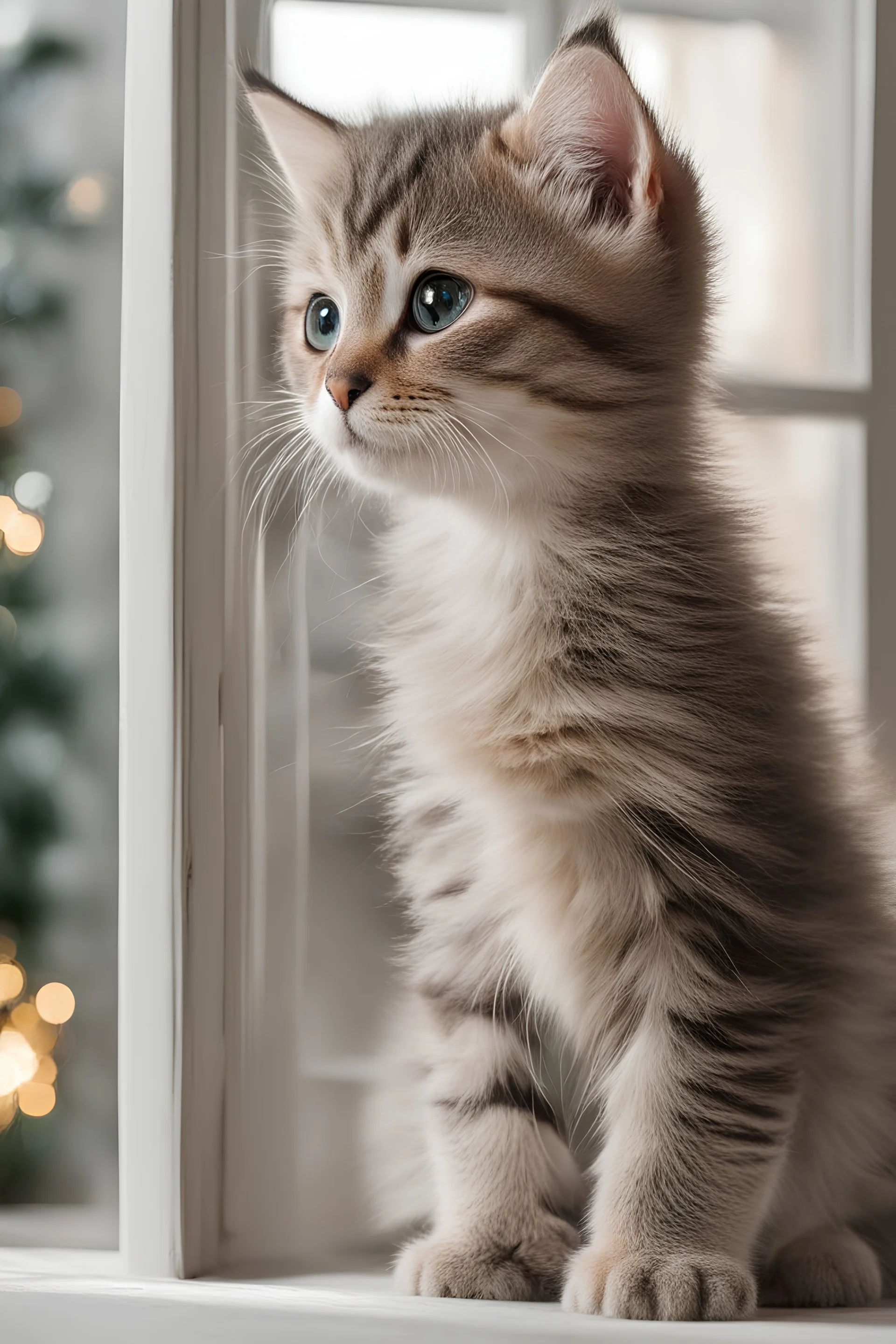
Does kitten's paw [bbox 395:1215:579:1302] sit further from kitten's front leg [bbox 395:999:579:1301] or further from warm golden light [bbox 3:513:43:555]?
warm golden light [bbox 3:513:43:555]

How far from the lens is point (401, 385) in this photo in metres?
0.82

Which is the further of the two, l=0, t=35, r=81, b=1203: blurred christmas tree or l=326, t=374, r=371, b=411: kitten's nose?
l=0, t=35, r=81, b=1203: blurred christmas tree

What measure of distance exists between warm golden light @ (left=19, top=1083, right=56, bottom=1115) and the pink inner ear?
1.07 metres

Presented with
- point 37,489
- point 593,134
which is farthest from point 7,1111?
point 593,134

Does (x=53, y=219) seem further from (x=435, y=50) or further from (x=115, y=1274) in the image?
(x=115, y=1274)

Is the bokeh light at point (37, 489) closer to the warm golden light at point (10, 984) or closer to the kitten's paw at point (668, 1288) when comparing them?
the warm golden light at point (10, 984)

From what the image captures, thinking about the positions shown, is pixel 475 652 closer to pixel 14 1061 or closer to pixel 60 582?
pixel 60 582

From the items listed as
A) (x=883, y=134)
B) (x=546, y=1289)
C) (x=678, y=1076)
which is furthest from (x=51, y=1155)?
(x=883, y=134)

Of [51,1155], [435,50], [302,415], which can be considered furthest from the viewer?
[51,1155]

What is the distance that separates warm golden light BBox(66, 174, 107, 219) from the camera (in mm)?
1251

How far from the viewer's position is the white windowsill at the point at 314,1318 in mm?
736

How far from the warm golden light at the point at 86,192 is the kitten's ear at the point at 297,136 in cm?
30

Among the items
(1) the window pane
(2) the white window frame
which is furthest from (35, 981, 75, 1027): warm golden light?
(1) the window pane

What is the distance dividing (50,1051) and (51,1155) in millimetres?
111
